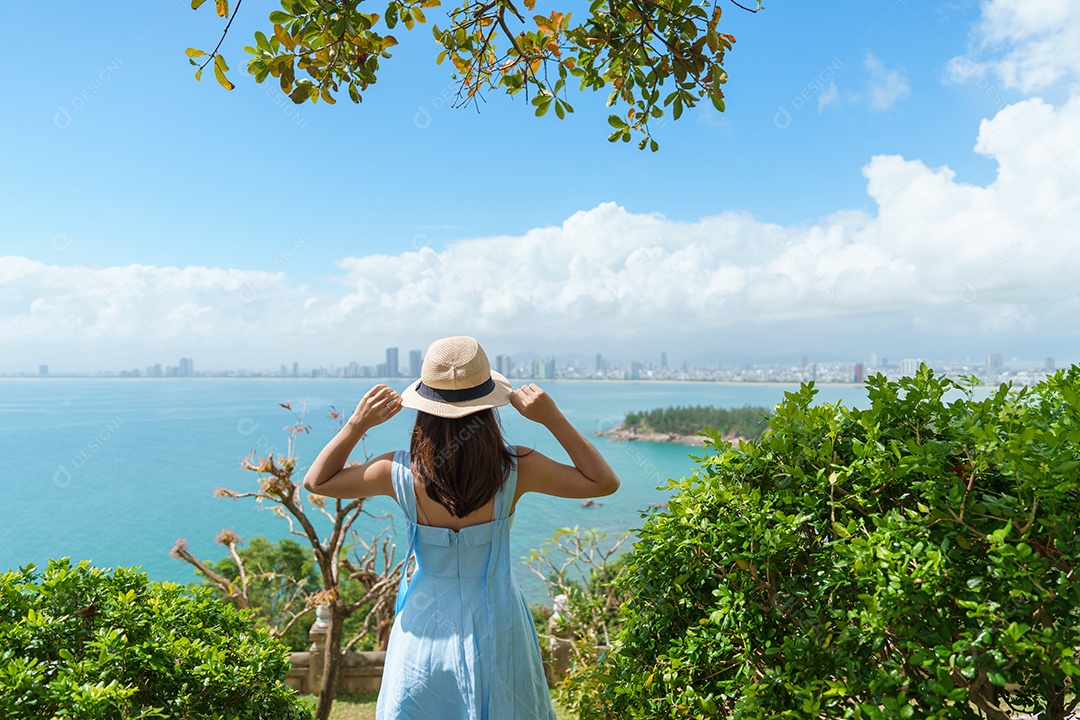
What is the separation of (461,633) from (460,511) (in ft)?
1.11

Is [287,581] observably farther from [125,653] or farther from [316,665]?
[125,653]

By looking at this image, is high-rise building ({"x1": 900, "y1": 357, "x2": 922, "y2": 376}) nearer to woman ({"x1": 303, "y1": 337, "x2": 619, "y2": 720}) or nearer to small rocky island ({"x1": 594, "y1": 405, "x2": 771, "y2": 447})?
woman ({"x1": 303, "y1": 337, "x2": 619, "y2": 720})

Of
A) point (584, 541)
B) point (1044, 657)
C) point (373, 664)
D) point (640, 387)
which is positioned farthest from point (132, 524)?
point (640, 387)

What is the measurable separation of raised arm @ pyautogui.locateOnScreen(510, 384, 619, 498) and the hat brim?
0.04 m

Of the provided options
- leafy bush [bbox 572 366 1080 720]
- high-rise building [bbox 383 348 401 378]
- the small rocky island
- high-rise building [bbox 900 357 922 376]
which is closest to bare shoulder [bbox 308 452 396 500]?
leafy bush [bbox 572 366 1080 720]

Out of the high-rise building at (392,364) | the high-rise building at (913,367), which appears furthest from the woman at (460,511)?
the high-rise building at (392,364)

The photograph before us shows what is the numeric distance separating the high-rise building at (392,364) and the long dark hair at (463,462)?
2136 cm

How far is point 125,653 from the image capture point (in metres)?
1.54

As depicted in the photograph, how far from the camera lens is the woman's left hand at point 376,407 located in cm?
170

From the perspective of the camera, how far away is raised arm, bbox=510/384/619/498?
168 cm

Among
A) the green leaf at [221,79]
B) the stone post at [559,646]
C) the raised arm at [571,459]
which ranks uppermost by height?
the green leaf at [221,79]

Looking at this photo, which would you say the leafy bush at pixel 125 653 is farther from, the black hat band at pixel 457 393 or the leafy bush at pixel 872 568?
the leafy bush at pixel 872 568

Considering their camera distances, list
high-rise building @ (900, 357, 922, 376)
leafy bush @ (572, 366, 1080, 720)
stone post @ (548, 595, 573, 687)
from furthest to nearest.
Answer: stone post @ (548, 595, 573, 687), high-rise building @ (900, 357, 922, 376), leafy bush @ (572, 366, 1080, 720)

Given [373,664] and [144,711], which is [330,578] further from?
[144,711]
